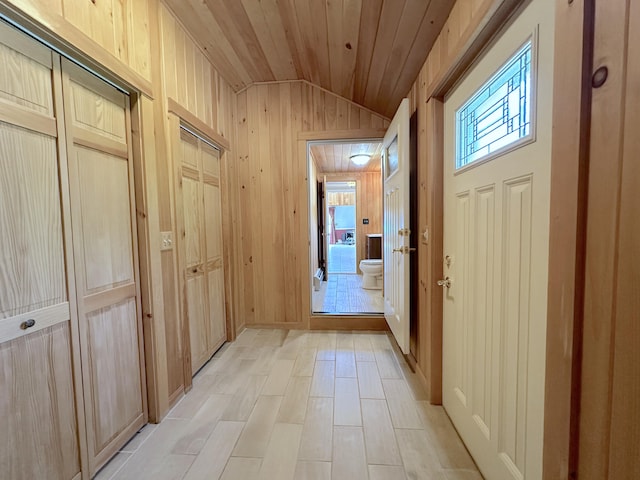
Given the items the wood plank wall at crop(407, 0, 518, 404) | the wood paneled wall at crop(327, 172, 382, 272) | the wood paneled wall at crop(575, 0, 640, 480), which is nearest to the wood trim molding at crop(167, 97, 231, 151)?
the wood plank wall at crop(407, 0, 518, 404)

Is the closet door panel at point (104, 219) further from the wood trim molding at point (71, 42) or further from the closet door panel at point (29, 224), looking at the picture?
the wood trim molding at point (71, 42)

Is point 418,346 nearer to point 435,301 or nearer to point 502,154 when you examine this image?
point 435,301

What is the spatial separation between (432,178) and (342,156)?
3.24 meters

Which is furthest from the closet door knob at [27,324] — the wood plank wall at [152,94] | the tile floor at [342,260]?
the tile floor at [342,260]

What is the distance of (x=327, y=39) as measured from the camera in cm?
210

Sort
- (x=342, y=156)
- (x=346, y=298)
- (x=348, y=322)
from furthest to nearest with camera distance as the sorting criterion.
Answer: (x=342, y=156) < (x=346, y=298) < (x=348, y=322)

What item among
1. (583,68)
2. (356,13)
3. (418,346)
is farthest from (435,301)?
(356,13)

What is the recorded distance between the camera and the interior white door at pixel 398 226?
2039 millimetres

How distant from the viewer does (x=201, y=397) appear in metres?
1.96

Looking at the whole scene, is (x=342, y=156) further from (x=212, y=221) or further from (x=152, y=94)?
(x=152, y=94)

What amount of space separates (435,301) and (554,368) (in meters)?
1.10

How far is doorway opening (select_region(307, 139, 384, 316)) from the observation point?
4.16m

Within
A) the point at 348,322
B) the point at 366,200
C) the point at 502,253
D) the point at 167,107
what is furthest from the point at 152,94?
the point at 366,200

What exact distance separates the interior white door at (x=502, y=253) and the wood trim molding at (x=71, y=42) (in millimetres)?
1753
